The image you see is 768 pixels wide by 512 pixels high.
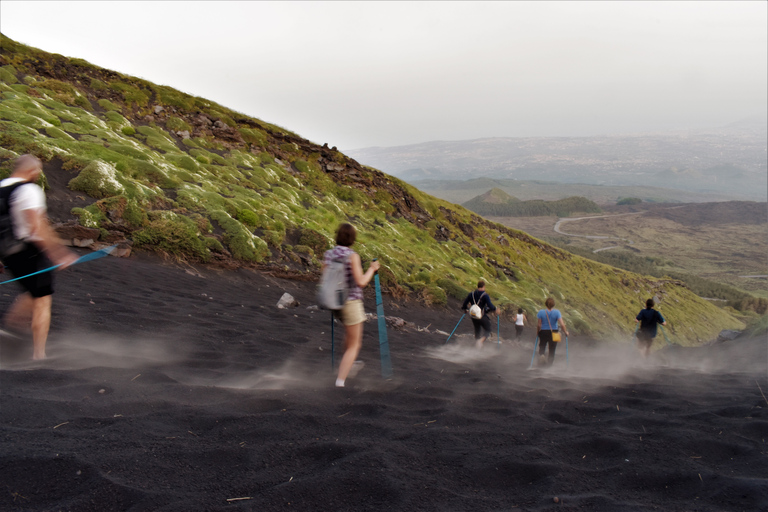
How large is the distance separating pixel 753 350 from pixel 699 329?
35.5 m

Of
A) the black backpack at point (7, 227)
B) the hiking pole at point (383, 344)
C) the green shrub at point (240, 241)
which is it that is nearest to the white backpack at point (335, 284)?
the hiking pole at point (383, 344)

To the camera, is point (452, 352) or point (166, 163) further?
point (166, 163)

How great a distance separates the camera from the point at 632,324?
38.6 metres

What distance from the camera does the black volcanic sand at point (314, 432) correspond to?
337 cm

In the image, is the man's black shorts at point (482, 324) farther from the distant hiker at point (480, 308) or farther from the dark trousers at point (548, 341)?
the dark trousers at point (548, 341)

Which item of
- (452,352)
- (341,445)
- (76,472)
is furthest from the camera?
(452,352)

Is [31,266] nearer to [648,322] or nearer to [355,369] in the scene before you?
[355,369]

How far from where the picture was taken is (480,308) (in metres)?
13.4

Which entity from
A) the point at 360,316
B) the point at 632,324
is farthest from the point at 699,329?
the point at 360,316

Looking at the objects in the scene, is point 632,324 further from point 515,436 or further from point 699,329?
point 515,436

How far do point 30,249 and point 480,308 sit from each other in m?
11.1

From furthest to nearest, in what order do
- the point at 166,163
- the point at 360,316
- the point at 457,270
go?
the point at 457,270
the point at 166,163
the point at 360,316

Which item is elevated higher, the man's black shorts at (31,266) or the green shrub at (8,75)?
the green shrub at (8,75)

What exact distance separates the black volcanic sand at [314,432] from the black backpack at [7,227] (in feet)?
4.62
